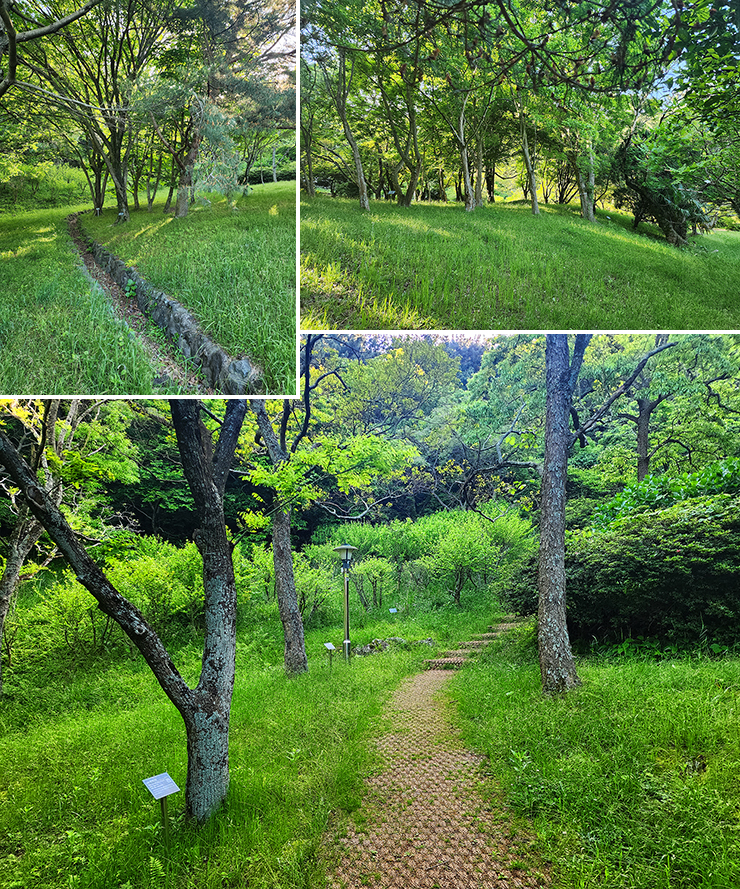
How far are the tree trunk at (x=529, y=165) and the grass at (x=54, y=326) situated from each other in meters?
2.58

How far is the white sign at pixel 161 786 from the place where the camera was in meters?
2.56

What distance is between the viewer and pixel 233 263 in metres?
2.73

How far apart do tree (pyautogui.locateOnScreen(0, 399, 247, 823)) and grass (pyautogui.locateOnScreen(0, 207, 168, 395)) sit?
15.6 inches

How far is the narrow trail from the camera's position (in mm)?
2652

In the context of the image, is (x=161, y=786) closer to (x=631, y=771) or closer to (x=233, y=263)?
(x=631, y=771)

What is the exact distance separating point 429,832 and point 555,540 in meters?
2.59

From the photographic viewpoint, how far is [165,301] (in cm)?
273

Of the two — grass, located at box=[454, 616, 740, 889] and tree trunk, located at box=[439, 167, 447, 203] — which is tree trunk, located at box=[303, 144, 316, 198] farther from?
grass, located at box=[454, 616, 740, 889]

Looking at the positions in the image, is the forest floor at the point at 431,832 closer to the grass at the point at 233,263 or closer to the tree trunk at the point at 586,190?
the grass at the point at 233,263

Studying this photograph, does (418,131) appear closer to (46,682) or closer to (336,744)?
(336,744)

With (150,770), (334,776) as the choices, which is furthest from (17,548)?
(334,776)

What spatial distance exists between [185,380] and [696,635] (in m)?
5.30

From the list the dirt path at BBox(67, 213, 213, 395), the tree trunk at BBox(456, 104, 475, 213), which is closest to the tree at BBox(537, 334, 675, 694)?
the tree trunk at BBox(456, 104, 475, 213)

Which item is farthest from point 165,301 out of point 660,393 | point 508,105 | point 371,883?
point 660,393
